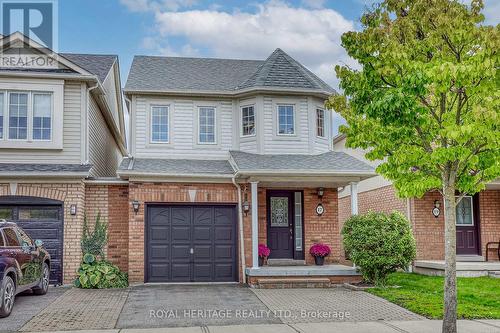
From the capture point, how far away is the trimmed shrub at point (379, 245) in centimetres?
1270

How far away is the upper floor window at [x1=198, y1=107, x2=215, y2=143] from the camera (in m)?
16.2

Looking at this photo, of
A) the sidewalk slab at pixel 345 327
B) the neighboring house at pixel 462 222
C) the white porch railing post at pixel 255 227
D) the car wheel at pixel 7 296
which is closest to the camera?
the sidewalk slab at pixel 345 327

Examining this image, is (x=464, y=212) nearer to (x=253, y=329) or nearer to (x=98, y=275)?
(x=253, y=329)

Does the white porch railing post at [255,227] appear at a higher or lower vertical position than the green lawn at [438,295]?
higher

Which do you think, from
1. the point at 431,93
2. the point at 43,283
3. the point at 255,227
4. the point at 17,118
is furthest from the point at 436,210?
the point at 17,118

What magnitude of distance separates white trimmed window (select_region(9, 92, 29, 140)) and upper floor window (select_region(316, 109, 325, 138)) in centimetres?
858

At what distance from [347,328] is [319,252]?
6305 millimetres

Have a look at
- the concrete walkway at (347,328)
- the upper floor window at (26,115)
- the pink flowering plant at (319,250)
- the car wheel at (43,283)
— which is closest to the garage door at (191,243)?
the pink flowering plant at (319,250)

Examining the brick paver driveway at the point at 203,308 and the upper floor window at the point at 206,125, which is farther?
the upper floor window at the point at 206,125

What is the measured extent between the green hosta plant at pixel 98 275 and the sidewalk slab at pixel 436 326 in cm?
746

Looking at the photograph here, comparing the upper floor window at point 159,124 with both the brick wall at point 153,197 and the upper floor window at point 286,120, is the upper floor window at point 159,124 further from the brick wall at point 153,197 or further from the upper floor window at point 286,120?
the upper floor window at point 286,120

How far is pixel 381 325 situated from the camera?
8.96 metres

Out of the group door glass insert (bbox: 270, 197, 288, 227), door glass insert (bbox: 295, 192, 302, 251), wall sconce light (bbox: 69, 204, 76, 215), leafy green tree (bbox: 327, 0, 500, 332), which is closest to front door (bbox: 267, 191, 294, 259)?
door glass insert (bbox: 270, 197, 288, 227)

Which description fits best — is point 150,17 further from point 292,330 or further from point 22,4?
point 292,330
